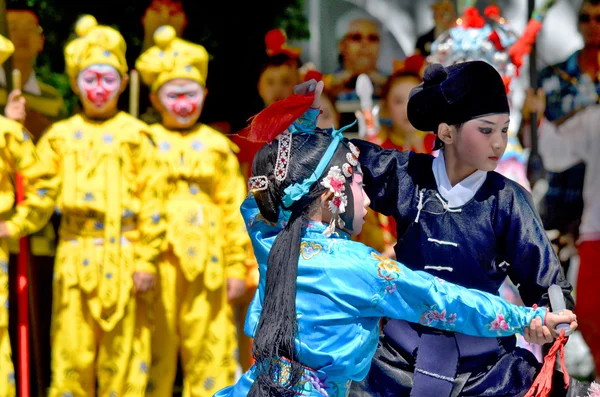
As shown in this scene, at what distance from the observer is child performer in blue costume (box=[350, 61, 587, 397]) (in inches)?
157

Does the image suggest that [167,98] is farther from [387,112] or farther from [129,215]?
[387,112]

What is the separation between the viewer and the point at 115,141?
19.8 feet

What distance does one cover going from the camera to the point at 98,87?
19.9 ft

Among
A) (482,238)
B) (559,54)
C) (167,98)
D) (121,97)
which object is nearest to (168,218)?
(167,98)

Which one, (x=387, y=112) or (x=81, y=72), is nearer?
(x=81, y=72)

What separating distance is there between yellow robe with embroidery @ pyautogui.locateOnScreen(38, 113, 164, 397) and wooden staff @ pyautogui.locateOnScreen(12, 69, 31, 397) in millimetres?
158

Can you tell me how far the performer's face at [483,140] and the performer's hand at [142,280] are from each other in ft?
7.61

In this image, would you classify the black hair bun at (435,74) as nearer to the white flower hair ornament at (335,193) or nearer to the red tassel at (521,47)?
the white flower hair ornament at (335,193)

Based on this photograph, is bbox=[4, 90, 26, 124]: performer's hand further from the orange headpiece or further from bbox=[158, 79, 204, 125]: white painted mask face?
the orange headpiece

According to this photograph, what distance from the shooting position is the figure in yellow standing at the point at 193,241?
6.15m

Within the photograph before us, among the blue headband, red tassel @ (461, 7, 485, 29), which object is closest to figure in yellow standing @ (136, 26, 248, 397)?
red tassel @ (461, 7, 485, 29)

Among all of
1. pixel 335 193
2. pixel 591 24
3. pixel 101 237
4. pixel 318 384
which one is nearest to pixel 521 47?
pixel 591 24

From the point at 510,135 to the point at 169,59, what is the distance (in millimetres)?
1764

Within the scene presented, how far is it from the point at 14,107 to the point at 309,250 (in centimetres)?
280
